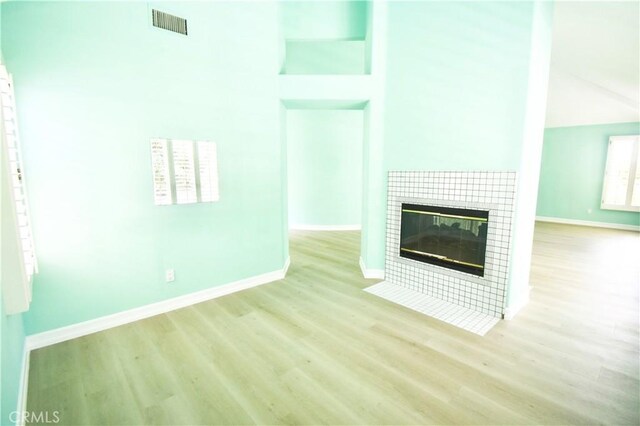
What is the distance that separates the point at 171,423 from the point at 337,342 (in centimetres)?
125

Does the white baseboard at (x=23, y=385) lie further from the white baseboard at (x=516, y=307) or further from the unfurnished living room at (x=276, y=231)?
the white baseboard at (x=516, y=307)

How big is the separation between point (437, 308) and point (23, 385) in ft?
10.9

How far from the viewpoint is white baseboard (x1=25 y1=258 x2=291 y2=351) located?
2.30 metres

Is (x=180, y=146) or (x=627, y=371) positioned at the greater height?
(x=180, y=146)

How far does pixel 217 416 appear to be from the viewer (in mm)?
1626

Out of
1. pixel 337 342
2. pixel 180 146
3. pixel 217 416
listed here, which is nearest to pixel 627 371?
pixel 337 342

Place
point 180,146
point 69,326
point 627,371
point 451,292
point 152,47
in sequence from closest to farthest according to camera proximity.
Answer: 1. point 627,371
2. point 69,326
3. point 152,47
4. point 180,146
5. point 451,292

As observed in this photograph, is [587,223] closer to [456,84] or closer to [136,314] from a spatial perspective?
[456,84]

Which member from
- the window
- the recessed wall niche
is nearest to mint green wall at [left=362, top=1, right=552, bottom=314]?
the recessed wall niche

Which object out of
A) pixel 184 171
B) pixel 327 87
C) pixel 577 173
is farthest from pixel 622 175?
pixel 184 171

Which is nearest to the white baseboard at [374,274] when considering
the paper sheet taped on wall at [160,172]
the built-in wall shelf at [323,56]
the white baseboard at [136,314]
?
the white baseboard at [136,314]

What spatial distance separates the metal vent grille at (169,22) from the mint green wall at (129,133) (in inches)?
2.5

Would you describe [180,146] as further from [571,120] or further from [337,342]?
[571,120]

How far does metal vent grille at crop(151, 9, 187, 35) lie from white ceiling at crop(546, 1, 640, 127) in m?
4.27
